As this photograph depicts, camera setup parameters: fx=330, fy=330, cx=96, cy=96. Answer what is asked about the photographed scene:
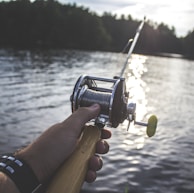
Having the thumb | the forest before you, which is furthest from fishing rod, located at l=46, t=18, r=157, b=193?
the forest

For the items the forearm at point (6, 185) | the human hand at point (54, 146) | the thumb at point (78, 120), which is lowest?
the forearm at point (6, 185)

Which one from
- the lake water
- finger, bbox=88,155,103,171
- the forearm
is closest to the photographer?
the forearm

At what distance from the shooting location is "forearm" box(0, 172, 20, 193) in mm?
1896

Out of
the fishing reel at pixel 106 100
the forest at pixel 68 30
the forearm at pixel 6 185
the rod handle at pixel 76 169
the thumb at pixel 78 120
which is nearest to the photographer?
the forearm at pixel 6 185

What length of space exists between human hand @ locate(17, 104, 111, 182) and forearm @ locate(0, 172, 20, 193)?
176mm

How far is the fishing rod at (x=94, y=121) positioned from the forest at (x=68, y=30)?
84840mm

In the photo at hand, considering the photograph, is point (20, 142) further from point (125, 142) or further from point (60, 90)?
point (60, 90)

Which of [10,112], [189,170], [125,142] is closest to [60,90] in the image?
[10,112]

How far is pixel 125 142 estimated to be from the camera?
1284 cm

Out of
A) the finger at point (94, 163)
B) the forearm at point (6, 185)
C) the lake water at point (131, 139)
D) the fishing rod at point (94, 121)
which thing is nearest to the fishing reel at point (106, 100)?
the fishing rod at point (94, 121)

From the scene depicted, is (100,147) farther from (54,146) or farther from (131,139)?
(131,139)

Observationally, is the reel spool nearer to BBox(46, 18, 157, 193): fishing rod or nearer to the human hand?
BBox(46, 18, 157, 193): fishing rod

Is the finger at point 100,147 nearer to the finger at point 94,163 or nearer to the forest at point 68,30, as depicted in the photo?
the finger at point 94,163

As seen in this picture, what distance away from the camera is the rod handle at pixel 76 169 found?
2072mm
